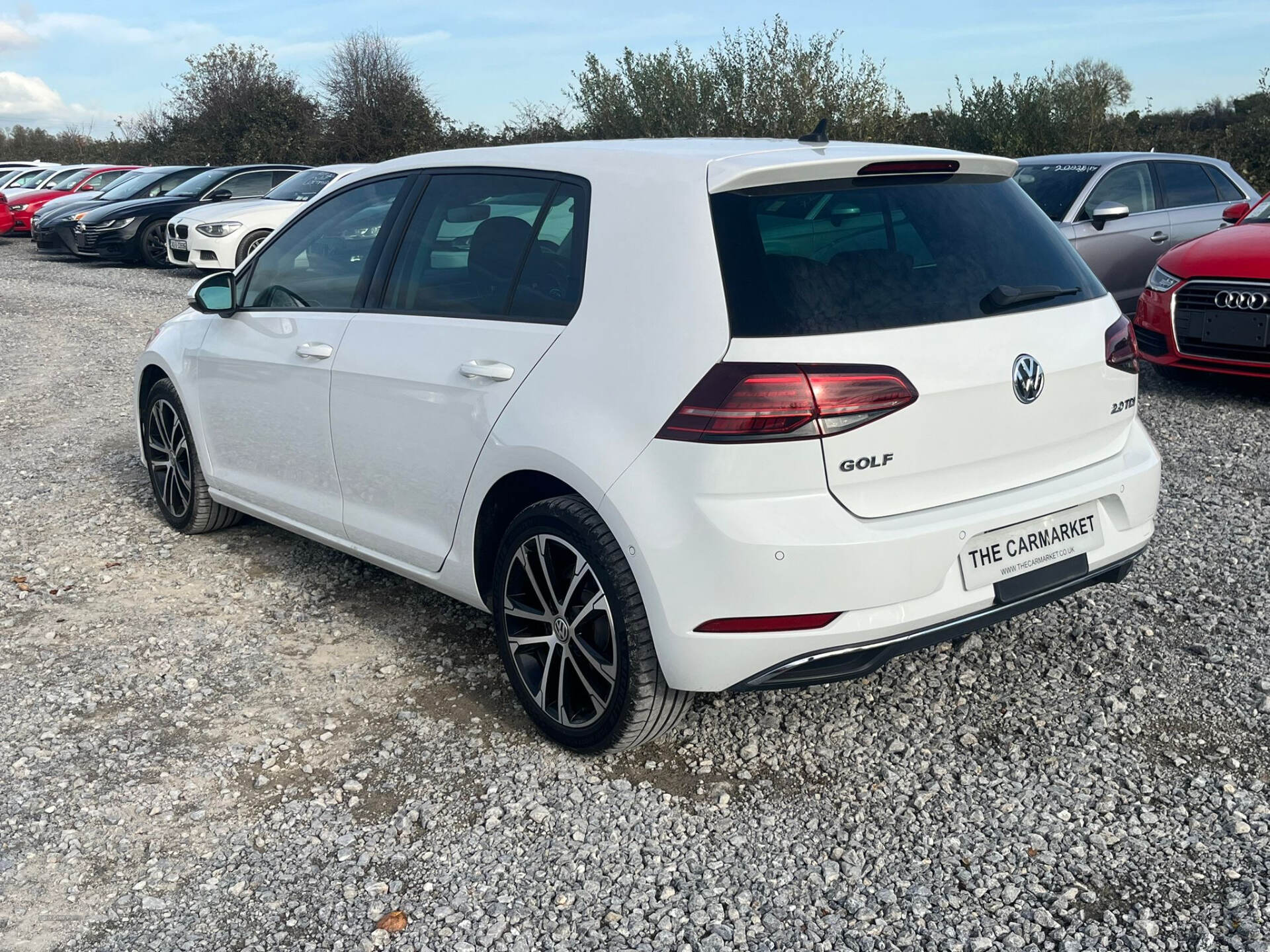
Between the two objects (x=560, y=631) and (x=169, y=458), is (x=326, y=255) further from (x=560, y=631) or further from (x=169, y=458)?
(x=560, y=631)

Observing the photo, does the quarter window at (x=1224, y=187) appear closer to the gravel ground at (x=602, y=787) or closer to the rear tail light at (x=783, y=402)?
the gravel ground at (x=602, y=787)

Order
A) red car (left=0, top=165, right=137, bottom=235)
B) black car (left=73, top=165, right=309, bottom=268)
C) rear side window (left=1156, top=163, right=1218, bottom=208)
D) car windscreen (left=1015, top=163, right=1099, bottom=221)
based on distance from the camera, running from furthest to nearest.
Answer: red car (left=0, top=165, right=137, bottom=235) → black car (left=73, top=165, right=309, bottom=268) → rear side window (left=1156, top=163, right=1218, bottom=208) → car windscreen (left=1015, top=163, right=1099, bottom=221)

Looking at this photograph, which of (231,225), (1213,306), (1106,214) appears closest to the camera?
(1213,306)

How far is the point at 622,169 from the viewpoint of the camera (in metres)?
3.36

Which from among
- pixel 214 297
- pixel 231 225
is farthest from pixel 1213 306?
pixel 231 225

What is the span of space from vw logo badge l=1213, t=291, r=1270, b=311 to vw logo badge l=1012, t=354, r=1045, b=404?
5.15 metres

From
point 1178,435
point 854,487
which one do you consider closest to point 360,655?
point 854,487

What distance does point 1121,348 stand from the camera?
3.50m

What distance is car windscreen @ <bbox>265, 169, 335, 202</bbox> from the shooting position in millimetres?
16703

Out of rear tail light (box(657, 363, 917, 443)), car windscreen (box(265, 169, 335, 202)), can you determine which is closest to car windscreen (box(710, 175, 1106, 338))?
rear tail light (box(657, 363, 917, 443))

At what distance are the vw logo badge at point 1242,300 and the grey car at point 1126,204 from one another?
1.52m

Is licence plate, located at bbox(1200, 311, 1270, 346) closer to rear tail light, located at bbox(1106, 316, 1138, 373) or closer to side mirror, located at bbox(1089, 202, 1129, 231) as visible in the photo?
side mirror, located at bbox(1089, 202, 1129, 231)

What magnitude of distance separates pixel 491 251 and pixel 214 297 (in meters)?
1.77

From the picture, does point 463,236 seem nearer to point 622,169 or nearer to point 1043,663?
point 622,169
